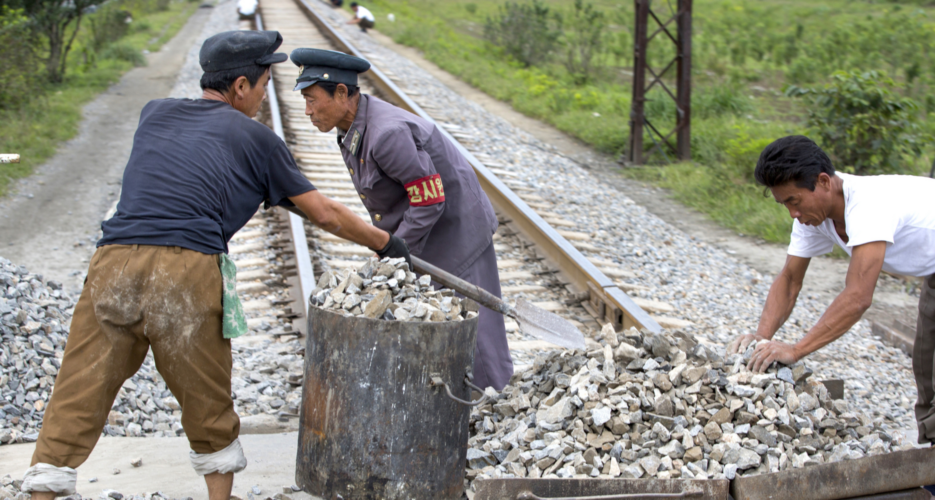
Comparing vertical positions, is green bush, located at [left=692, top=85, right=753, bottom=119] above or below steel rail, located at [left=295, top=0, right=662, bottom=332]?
below

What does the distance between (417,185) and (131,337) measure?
1.21 metres

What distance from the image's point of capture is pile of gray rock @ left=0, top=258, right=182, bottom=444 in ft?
11.2

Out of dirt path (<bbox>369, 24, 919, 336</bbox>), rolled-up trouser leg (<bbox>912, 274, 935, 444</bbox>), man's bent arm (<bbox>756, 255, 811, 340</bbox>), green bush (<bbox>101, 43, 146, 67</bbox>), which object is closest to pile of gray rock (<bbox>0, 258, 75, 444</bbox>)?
man's bent arm (<bbox>756, 255, 811, 340</bbox>)

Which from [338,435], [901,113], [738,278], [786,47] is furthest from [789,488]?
[786,47]

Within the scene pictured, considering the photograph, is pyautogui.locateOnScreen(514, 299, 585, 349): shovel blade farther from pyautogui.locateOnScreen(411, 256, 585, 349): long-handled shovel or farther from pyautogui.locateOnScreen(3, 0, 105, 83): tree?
pyautogui.locateOnScreen(3, 0, 105, 83): tree

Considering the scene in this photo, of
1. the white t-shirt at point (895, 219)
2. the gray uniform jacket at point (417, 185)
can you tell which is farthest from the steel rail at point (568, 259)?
the white t-shirt at point (895, 219)

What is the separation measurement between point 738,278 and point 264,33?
4.48m

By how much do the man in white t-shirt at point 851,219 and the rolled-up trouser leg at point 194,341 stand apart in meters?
2.00

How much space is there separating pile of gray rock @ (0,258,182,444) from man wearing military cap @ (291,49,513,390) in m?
1.45

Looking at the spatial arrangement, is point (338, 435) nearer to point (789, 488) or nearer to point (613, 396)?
point (613, 396)

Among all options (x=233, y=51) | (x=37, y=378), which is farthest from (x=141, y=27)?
(x=233, y=51)

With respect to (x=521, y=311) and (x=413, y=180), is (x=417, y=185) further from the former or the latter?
(x=521, y=311)

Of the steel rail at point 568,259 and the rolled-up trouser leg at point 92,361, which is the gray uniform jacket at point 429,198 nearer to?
the steel rail at point 568,259

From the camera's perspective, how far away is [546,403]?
3.05 meters
